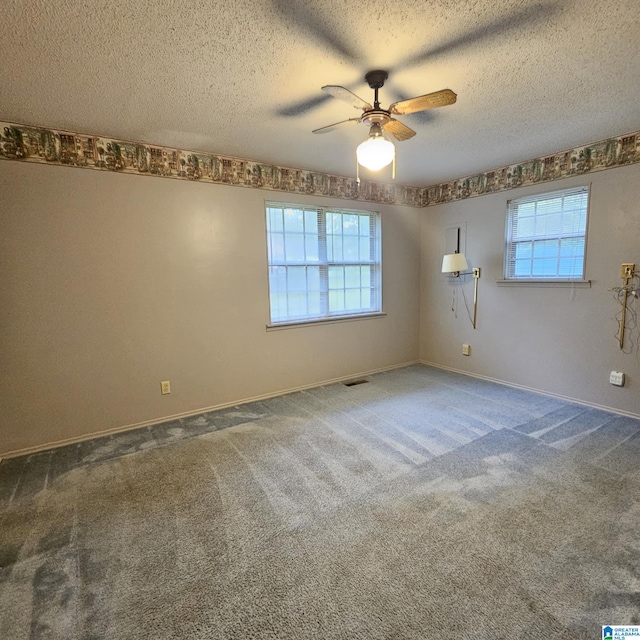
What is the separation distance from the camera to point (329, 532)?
178 cm

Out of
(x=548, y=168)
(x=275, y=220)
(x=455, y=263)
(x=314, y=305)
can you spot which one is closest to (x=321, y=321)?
(x=314, y=305)

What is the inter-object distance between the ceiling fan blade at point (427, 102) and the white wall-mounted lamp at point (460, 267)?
2527 mm

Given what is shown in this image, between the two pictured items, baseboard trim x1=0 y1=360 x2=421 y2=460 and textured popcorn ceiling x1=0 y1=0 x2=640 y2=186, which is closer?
textured popcorn ceiling x1=0 y1=0 x2=640 y2=186

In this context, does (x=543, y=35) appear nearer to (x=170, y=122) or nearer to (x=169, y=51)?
(x=169, y=51)

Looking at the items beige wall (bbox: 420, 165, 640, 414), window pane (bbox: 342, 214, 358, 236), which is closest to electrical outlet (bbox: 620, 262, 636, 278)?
beige wall (bbox: 420, 165, 640, 414)

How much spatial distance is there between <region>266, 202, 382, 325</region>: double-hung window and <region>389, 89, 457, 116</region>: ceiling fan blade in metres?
2.01

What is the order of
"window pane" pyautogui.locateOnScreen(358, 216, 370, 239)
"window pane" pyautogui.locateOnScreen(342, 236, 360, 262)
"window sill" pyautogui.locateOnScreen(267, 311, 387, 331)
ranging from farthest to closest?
1. "window pane" pyautogui.locateOnScreen(358, 216, 370, 239)
2. "window pane" pyautogui.locateOnScreen(342, 236, 360, 262)
3. "window sill" pyautogui.locateOnScreen(267, 311, 387, 331)

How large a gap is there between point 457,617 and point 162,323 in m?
2.95

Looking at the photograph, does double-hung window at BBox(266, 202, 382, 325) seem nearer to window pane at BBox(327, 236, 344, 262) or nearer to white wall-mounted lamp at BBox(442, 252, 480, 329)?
window pane at BBox(327, 236, 344, 262)

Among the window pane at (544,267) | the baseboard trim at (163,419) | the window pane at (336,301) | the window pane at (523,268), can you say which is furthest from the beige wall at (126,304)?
the window pane at (544,267)

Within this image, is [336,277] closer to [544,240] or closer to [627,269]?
[544,240]

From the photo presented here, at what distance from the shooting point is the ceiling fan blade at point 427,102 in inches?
67.6

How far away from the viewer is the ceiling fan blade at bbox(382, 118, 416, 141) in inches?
82.0

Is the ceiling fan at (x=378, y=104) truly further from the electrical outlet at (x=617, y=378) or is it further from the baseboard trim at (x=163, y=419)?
the electrical outlet at (x=617, y=378)
